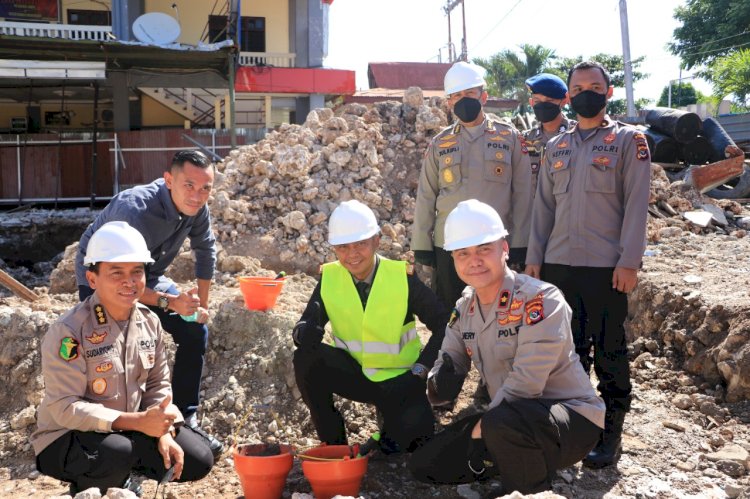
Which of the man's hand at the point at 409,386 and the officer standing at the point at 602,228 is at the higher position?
the officer standing at the point at 602,228

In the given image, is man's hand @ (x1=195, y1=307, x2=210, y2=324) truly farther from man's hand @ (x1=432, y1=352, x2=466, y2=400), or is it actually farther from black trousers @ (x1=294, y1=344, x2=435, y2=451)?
man's hand @ (x1=432, y1=352, x2=466, y2=400)

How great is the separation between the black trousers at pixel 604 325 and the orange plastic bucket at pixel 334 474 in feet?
4.69

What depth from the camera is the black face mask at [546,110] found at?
16.9 ft

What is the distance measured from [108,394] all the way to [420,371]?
1.51 m

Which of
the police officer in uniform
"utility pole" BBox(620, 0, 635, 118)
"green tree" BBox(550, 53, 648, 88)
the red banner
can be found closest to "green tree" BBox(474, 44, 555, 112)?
"green tree" BBox(550, 53, 648, 88)

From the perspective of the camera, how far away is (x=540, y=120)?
5316 mm

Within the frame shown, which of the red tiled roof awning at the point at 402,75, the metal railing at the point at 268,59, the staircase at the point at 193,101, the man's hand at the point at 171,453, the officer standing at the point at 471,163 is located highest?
the red tiled roof awning at the point at 402,75

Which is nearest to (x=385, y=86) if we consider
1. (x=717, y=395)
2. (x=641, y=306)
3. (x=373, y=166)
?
(x=373, y=166)

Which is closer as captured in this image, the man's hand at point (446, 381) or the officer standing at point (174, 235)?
the man's hand at point (446, 381)

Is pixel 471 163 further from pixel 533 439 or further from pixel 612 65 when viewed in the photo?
pixel 612 65

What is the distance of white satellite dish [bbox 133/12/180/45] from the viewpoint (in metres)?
14.2

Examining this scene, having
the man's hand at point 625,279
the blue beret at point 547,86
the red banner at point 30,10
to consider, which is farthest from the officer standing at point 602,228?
the red banner at point 30,10

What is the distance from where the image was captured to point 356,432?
4422 mm

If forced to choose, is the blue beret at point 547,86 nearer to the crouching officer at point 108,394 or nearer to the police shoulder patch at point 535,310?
the police shoulder patch at point 535,310
